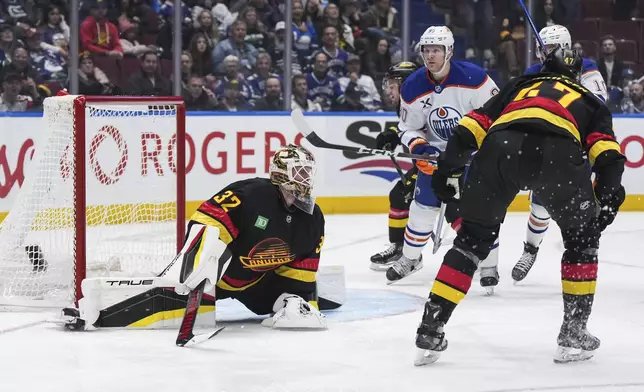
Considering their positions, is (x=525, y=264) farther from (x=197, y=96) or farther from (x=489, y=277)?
(x=197, y=96)

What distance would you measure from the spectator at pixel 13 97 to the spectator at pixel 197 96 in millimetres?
1097

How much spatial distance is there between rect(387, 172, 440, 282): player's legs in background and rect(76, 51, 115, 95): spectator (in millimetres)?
2980

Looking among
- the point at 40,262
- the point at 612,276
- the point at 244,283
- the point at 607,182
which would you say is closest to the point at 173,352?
the point at 244,283

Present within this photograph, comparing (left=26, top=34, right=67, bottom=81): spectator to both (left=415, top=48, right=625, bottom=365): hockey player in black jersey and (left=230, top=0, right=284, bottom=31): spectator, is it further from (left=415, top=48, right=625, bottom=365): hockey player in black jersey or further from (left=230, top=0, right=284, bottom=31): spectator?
(left=415, top=48, right=625, bottom=365): hockey player in black jersey

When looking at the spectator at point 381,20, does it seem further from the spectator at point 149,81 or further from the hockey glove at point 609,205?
the hockey glove at point 609,205

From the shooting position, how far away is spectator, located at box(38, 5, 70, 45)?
7512 millimetres

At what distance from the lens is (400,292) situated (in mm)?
5148

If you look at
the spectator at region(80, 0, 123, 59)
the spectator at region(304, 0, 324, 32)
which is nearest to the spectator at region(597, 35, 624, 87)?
the spectator at region(304, 0, 324, 32)

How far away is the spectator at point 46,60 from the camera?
7488mm

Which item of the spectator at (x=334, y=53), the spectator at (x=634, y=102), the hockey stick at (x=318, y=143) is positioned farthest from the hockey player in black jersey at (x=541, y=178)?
the spectator at (x=634, y=102)

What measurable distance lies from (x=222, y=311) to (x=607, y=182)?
1665 mm

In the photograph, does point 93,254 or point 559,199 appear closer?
point 559,199

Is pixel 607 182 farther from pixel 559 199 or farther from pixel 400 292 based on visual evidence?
pixel 400 292

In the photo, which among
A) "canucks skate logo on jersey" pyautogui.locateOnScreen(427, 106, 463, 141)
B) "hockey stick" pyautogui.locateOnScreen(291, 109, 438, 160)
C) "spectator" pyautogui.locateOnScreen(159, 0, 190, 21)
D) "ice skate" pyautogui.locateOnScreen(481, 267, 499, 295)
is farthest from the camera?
"spectator" pyautogui.locateOnScreen(159, 0, 190, 21)
